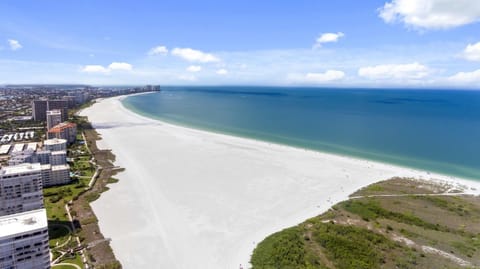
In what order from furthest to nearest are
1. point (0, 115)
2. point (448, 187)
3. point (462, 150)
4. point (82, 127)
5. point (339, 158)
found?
1. point (0, 115)
2. point (82, 127)
3. point (462, 150)
4. point (339, 158)
5. point (448, 187)

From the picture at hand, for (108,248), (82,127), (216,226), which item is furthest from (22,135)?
(216,226)

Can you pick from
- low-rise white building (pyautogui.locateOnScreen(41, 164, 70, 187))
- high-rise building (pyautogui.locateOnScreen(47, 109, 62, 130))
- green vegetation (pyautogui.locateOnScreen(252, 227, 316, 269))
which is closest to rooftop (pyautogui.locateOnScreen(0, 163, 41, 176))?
low-rise white building (pyautogui.locateOnScreen(41, 164, 70, 187))

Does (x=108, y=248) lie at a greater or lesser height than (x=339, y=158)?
lesser

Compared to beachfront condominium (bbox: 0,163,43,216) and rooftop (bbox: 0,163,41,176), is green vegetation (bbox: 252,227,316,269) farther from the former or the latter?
rooftop (bbox: 0,163,41,176)

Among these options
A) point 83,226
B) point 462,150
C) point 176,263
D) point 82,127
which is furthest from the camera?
point 82,127

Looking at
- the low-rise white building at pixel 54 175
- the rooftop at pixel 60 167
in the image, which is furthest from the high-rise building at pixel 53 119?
the low-rise white building at pixel 54 175

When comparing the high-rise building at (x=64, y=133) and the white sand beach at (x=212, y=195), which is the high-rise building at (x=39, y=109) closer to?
the high-rise building at (x=64, y=133)

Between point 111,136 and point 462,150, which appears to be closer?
point 462,150

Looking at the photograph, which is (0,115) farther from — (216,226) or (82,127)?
(216,226)

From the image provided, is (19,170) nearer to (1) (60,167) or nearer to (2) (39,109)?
(1) (60,167)
